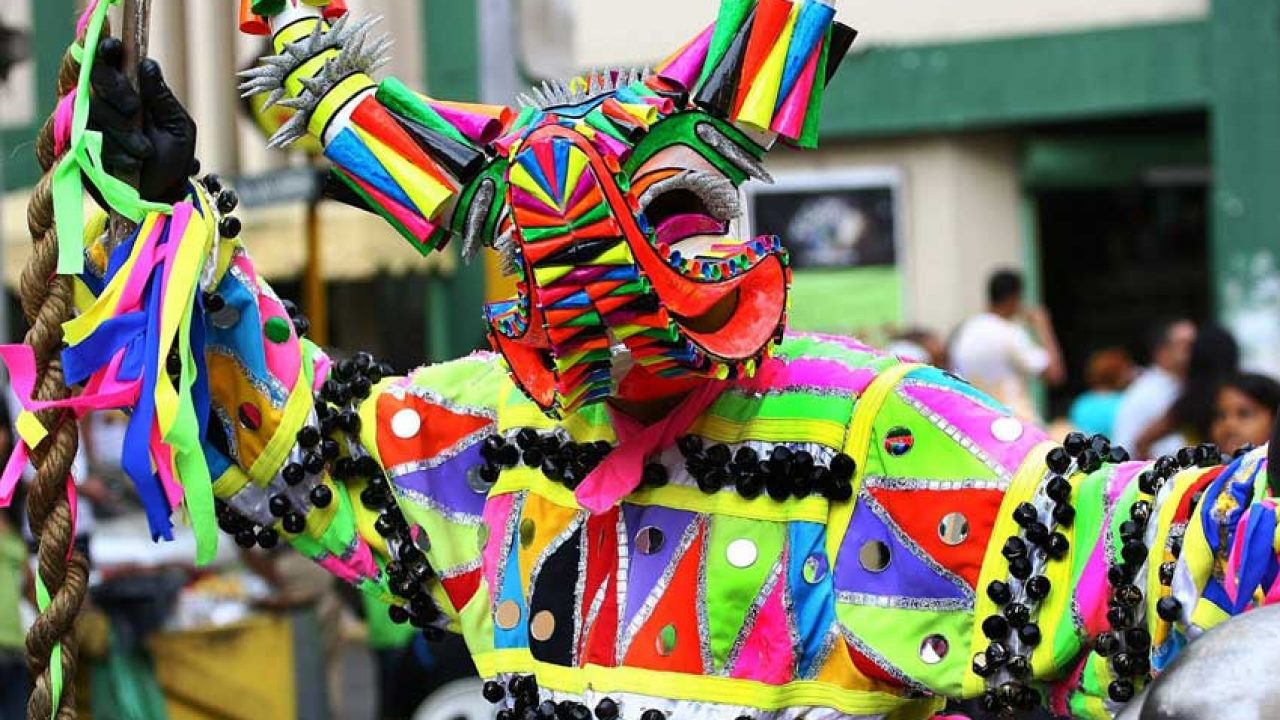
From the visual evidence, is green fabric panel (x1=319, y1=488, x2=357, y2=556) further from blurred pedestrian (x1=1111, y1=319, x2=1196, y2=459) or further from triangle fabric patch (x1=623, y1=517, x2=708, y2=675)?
blurred pedestrian (x1=1111, y1=319, x2=1196, y2=459)

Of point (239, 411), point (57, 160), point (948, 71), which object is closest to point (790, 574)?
point (239, 411)

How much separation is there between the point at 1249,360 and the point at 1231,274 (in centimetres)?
59

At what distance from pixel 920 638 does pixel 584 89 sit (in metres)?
0.78

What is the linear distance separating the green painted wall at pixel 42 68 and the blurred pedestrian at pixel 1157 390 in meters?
4.36

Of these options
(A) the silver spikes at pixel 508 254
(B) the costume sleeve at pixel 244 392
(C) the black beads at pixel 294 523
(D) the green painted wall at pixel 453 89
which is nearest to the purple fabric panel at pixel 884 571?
(A) the silver spikes at pixel 508 254

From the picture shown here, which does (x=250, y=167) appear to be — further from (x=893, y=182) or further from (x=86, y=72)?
(x=86, y=72)

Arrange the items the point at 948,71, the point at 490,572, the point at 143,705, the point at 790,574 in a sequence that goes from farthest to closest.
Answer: the point at 948,71 < the point at 143,705 < the point at 490,572 < the point at 790,574

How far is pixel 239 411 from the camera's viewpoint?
2844 millimetres

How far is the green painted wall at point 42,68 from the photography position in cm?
948

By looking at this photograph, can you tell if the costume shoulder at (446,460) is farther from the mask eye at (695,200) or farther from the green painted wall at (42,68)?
the green painted wall at (42,68)

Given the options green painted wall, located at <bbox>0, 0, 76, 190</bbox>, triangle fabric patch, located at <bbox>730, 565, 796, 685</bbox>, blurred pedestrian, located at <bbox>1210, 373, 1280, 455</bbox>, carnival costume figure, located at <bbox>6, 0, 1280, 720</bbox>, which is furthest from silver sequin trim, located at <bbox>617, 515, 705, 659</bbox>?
green painted wall, located at <bbox>0, 0, 76, 190</bbox>

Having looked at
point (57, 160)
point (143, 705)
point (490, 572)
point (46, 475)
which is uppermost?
point (57, 160)

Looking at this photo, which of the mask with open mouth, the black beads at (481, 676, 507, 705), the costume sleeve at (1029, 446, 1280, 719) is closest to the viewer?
the costume sleeve at (1029, 446, 1280, 719)

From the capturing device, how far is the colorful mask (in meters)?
2.39
